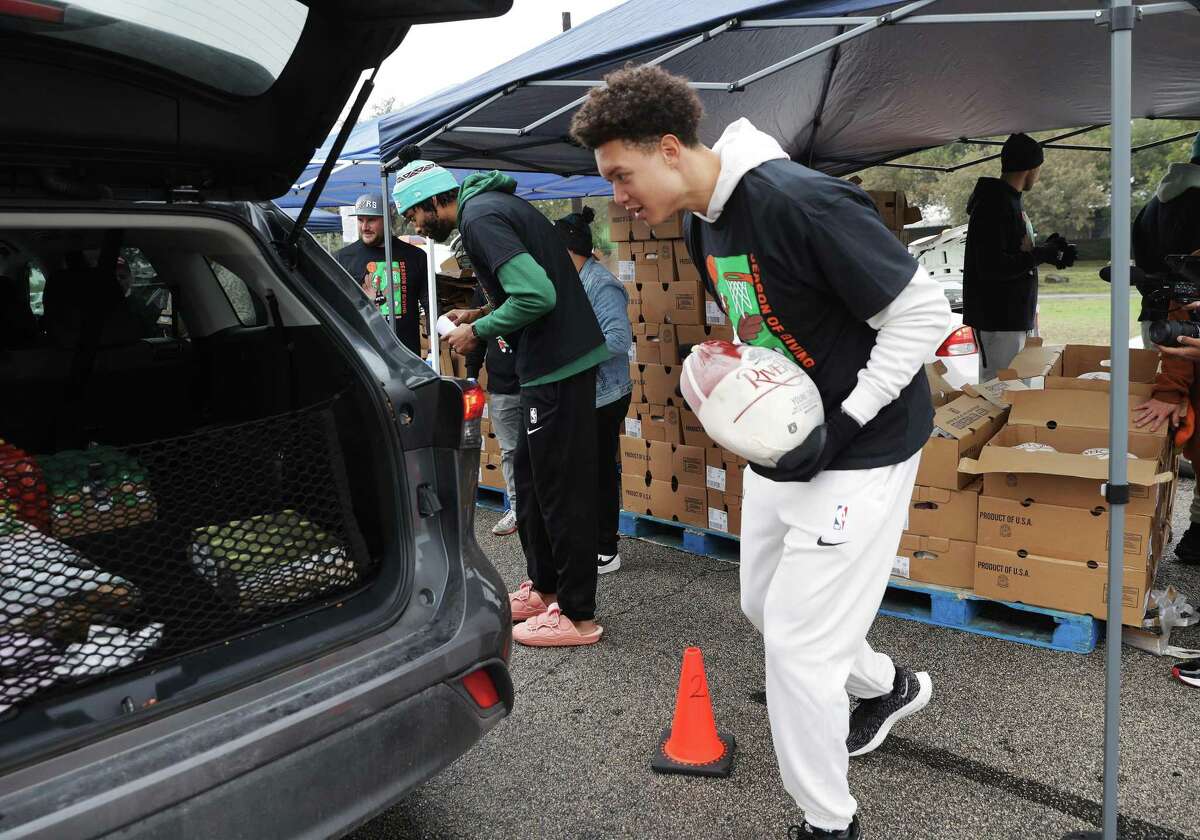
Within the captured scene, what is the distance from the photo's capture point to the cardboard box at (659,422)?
4.69 meters

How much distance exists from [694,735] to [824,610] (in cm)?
85

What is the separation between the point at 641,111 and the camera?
6.34ft

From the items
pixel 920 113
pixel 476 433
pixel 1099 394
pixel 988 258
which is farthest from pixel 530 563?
pixel 920 113

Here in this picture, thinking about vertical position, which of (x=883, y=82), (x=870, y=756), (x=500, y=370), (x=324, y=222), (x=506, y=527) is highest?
(x=324, y=222)

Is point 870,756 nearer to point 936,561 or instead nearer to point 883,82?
point 936,561

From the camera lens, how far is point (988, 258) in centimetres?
502

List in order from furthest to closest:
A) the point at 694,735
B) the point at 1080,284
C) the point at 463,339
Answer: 1. the point at 1080,284
2. the point at 463,339
3. the point at 694,735

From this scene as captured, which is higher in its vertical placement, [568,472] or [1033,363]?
[1033,363]

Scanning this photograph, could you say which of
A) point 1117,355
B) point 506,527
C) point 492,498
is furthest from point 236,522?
point 492,498

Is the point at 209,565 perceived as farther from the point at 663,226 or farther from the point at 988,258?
the point at 988,258

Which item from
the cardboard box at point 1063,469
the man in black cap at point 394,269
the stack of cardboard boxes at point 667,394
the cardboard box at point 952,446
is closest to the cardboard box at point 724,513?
the stack of cardboard boxes at point 667,394

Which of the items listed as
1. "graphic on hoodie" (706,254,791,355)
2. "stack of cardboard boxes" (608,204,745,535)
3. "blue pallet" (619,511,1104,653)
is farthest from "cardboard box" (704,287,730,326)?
"graphic on hoodie" (706,254,791,355)

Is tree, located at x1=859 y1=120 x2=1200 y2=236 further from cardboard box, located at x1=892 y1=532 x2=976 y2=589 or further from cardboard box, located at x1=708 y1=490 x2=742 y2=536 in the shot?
cardboard box, located at x1=892 y1=532 x2=976 y2=589

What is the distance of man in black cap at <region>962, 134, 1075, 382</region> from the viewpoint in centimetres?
488
